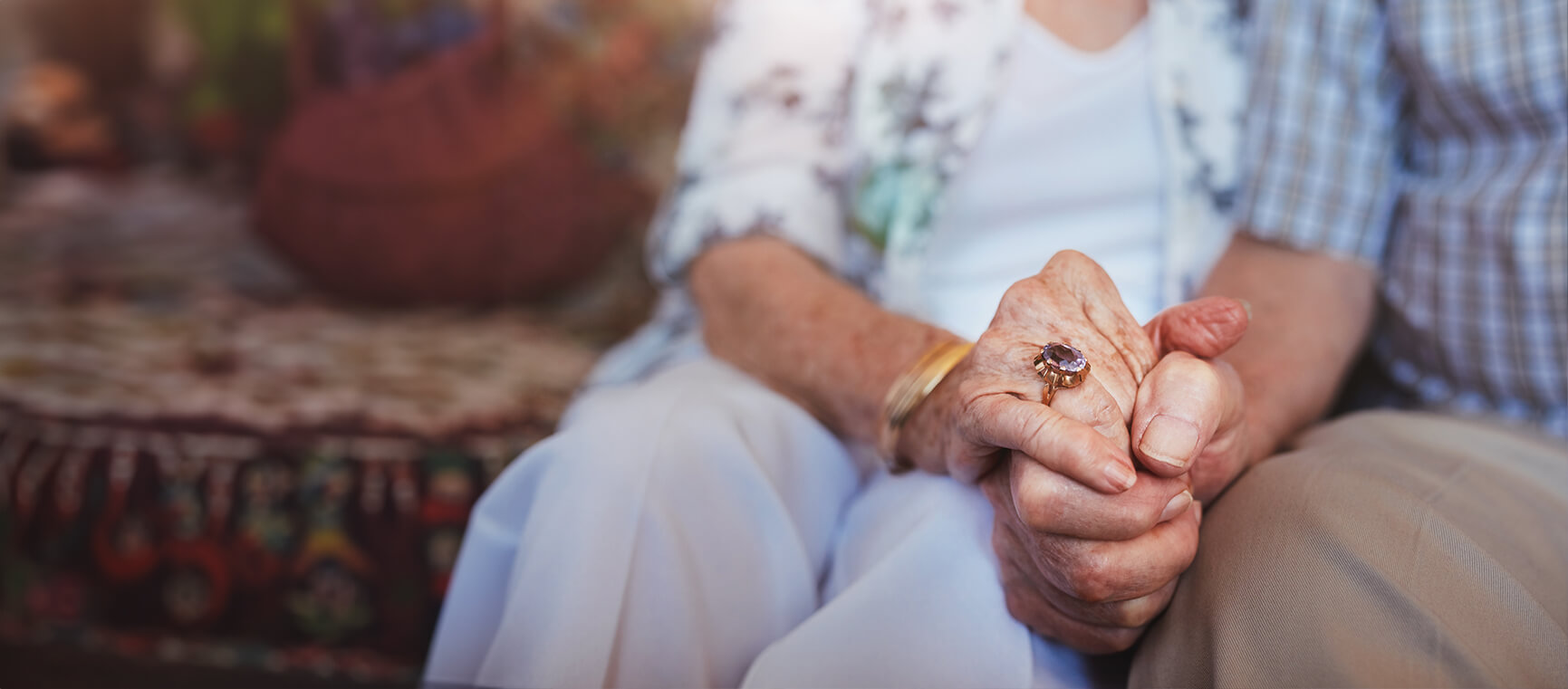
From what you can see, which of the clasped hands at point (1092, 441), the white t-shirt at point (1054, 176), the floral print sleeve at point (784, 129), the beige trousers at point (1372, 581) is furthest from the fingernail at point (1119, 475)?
the floral print sleeve at point (784, 129)

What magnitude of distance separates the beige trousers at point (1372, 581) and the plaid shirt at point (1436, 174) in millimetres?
150

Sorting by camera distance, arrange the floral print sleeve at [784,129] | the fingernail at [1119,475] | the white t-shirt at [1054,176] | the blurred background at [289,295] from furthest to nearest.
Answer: the blurred background at [289,295]
the floral print sleeve at [784,129]
the white t-shirt at [1054,176]
the fingernail at [1119,475]

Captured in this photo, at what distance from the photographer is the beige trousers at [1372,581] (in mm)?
418

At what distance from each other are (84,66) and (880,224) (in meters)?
1.68

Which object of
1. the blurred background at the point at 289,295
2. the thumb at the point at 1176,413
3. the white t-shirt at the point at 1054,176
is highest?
the white t-shirt at the point at 1054,176

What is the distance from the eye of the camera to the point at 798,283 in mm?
688

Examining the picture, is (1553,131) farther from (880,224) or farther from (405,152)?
(405,152)

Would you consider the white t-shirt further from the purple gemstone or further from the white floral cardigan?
the purple gemstone

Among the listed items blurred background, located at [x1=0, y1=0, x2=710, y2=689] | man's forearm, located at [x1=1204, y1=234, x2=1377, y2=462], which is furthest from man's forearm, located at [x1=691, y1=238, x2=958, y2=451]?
blurred background, located at [x1=0, y1=0, x2=710, y2=689]

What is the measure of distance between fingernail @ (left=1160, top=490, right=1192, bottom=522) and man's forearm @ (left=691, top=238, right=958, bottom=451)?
158 mm

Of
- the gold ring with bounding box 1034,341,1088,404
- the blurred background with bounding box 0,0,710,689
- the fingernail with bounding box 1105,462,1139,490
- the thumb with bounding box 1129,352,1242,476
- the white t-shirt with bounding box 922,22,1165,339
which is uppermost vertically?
the white t-shirt with bounding box 922,22,1165,339

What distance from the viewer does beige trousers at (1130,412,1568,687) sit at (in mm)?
418

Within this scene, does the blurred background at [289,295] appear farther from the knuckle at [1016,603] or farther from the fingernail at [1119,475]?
the fingernail at [1119,475]

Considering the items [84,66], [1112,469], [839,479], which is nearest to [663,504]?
[839,479]
